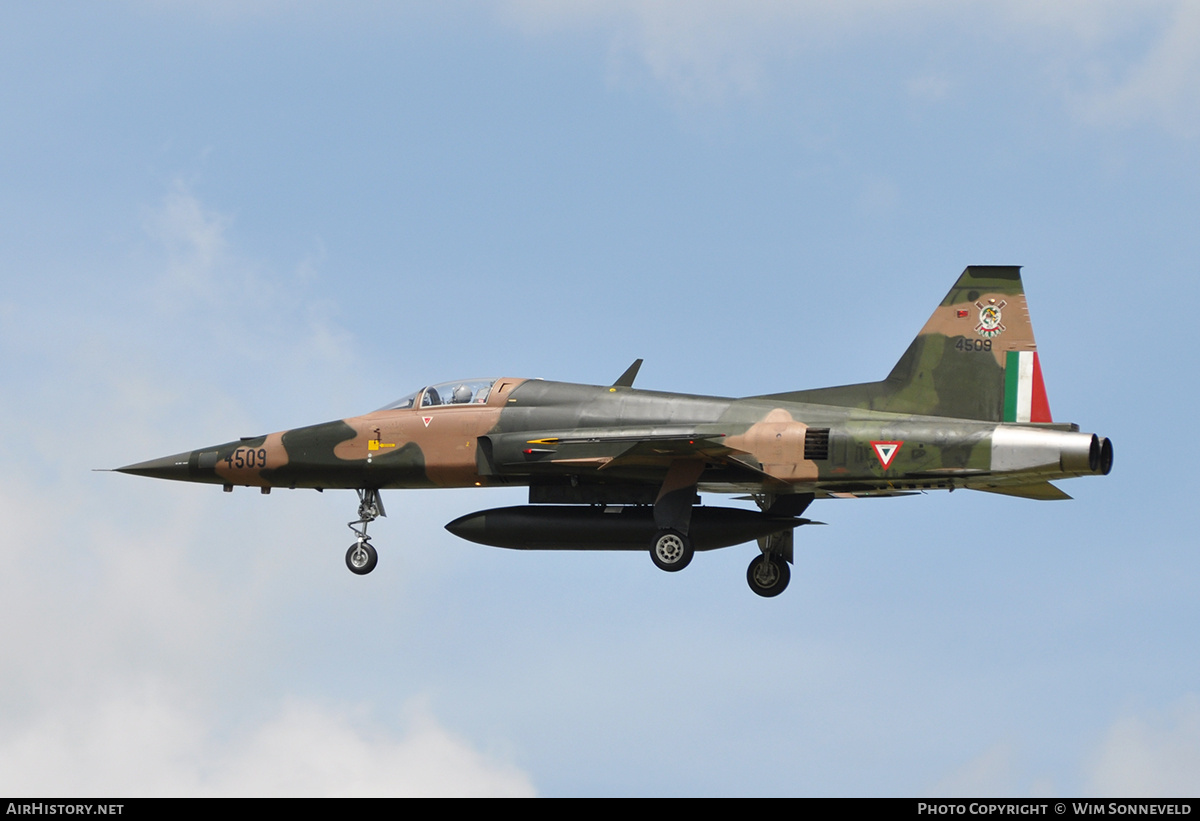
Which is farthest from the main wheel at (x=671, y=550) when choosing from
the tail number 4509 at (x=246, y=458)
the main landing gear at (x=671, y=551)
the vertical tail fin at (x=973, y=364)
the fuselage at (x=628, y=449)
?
the tail number 4509 at (x=246, y=458)

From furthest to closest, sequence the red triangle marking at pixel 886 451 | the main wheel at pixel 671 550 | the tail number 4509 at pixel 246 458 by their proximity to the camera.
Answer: the tail number 4509 at pixel 246 458 → the main wheel at pixel 671 550 → the red triangle marking at pixel 886 451

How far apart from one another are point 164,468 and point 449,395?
5.64 metres

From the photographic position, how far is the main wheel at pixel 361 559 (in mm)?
28219

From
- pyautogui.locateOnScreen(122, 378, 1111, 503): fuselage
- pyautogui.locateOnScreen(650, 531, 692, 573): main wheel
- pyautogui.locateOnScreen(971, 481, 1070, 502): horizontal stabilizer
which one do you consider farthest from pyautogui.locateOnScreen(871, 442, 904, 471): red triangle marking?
pyautogui.locateOnScreen(650, 531, 692, 573): main wheel

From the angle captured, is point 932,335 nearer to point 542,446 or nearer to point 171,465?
point 542,446

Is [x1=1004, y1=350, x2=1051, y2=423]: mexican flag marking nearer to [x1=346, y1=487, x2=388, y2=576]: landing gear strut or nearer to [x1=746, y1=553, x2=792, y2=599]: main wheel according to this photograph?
[x1=746, y1=553, x2=792, y2=599]: main wheel

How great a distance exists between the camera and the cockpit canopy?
90.5 feet

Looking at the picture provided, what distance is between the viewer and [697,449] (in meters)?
25.1

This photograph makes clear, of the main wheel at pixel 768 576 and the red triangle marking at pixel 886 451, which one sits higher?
the red triangle marking at pixel 886 451

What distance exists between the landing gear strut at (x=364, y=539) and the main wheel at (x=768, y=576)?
22.4 ft

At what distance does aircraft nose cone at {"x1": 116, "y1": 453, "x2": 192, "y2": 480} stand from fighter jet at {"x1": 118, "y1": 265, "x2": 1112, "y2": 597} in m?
0.03

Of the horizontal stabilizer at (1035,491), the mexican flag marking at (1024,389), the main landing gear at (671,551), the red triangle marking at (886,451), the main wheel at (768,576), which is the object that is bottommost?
the main wheel at (768,576)

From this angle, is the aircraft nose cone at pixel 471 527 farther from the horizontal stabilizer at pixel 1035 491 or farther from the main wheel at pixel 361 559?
the horizontal stabilizer at pixel 1035 491
